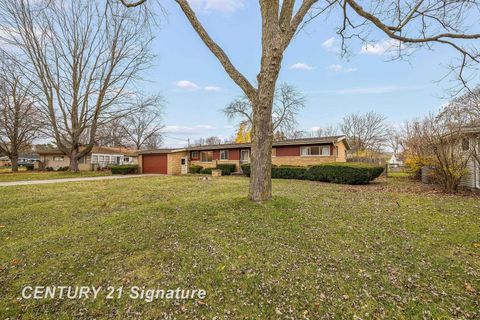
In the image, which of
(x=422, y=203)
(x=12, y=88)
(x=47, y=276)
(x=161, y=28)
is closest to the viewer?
(x=47, y=276)

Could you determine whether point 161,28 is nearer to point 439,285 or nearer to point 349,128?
point 439,285

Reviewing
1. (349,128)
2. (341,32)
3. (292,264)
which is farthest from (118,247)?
(349,128)

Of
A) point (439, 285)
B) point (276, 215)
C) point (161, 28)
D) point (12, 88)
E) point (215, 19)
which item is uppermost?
point (12, 88)

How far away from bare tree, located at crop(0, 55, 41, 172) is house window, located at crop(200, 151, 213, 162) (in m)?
15.8

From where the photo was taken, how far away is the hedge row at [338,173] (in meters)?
12.3

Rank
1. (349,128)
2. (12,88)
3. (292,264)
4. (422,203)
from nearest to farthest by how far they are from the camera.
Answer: (292,264) → (422,203) → (12,88) → (349,128)

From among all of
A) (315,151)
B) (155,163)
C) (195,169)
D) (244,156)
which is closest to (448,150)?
(315,151)

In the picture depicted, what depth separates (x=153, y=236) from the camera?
4.16m

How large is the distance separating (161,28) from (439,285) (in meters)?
9.61

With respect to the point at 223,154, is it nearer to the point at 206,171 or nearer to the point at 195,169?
the point at 206,171

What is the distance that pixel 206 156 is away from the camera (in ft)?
78.0

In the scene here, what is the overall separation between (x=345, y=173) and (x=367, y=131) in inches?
1066

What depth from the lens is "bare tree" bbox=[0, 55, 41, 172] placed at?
1948 cm

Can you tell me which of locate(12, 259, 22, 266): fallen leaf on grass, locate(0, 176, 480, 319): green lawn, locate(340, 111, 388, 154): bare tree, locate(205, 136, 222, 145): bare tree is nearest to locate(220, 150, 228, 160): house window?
locate(0, 176, 480, 319): green lawn
